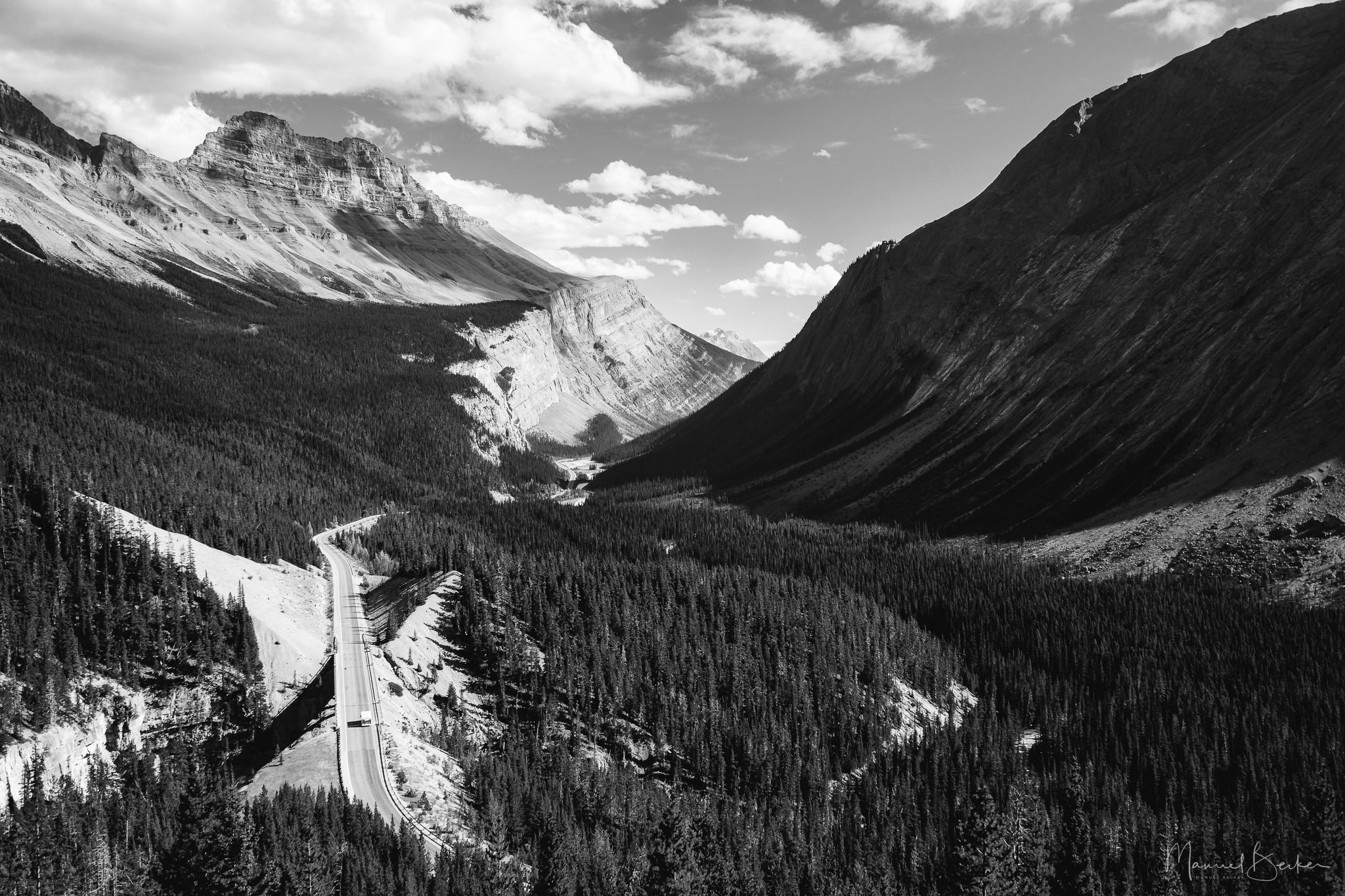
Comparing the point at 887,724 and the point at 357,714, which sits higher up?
the point at 357,714

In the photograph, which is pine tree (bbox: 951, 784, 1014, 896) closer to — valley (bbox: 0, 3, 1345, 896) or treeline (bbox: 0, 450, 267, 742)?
valley (bbox: 0, 3, 1345, 896)

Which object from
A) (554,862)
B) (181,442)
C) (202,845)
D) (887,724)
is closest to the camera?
(202,845)

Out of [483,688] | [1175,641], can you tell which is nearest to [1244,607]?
[1175,641]

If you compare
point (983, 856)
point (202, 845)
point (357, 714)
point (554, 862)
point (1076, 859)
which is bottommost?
point (1076, 859)

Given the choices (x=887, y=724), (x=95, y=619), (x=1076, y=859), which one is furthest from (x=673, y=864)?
(x=887, y=724)

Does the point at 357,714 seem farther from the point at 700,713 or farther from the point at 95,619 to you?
the point at 700,713

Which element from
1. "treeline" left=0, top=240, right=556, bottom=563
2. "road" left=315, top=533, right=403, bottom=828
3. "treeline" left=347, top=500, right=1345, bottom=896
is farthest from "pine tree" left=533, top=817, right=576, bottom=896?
"treeline" left=0, top=240, right=556, bottom=563

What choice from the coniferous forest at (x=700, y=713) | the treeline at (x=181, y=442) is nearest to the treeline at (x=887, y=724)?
the coniferous forest at (x=700, y=713)
